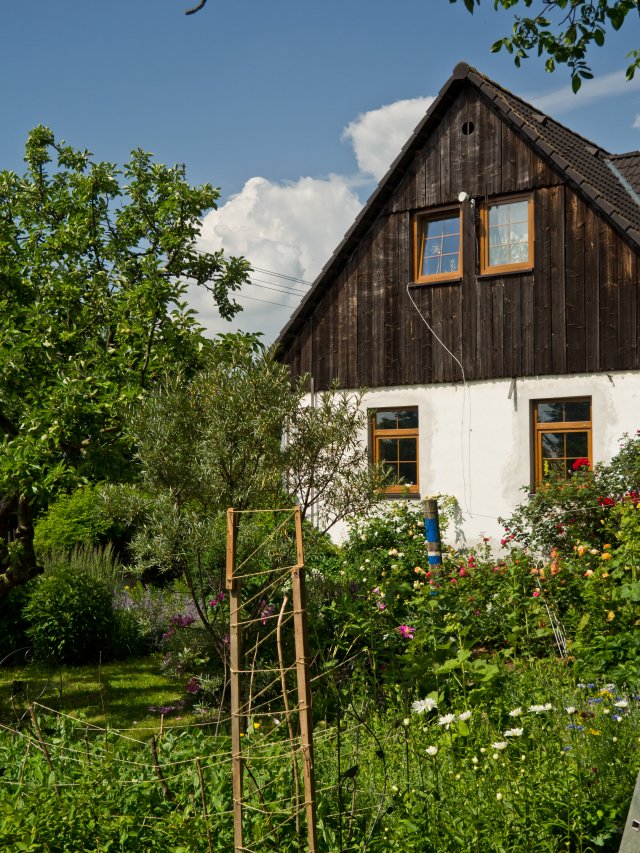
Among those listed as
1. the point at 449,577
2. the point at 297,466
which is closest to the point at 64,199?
the point at 297,466

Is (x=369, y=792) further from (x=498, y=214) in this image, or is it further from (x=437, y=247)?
(x=437, y=247)

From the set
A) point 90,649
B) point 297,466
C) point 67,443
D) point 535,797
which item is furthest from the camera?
point 90,649

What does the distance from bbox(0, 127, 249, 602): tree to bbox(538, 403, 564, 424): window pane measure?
16.9 ft

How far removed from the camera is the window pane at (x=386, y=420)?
44.8ft

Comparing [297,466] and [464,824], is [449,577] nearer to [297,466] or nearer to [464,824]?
[297,466]

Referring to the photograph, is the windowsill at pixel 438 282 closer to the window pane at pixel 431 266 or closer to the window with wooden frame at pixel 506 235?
the window pane at pixel 431 266

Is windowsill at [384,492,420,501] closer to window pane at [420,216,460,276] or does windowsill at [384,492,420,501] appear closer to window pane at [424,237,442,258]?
window pane at [420,216,460,276]

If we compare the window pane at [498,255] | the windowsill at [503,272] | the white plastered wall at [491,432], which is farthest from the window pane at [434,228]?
the white plastered wall at [491,432]

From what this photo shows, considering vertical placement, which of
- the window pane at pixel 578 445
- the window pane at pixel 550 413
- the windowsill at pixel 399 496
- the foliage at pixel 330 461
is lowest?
the windowsill at pixel 399 496

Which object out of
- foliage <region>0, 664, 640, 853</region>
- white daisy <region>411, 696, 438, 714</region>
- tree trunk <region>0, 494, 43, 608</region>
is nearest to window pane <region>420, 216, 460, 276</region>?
tree trunk <region>0, 494, 43, 608</region>

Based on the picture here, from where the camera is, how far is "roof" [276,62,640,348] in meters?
11.8

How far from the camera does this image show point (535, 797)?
3.74m

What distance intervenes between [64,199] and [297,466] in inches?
163

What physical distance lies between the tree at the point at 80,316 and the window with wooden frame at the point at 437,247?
491cm
